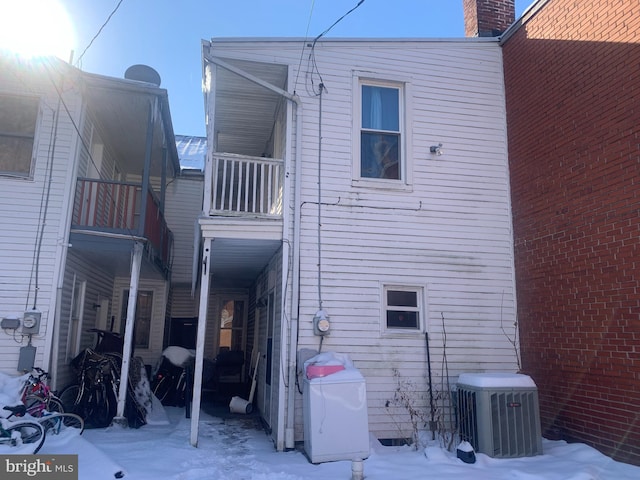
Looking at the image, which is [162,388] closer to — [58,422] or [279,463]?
[58,422]

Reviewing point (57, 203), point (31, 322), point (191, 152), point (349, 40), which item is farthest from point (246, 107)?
point (191, 152)

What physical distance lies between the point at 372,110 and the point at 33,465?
669 cm

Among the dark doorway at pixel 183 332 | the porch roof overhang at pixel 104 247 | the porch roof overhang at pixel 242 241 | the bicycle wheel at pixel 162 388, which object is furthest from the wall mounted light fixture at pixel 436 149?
the dark doorway at pixel 183 332

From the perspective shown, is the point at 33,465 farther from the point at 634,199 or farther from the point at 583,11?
the point at 583,11

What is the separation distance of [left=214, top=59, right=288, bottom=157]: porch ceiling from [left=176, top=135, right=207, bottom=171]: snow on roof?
458cm

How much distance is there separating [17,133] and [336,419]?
727 centimetres

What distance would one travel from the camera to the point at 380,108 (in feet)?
27.6

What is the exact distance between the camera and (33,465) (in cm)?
530

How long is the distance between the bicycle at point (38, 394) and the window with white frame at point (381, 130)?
567 cm

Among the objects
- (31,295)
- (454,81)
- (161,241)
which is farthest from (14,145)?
(454,81)

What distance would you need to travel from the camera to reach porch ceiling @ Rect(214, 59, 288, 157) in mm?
8242

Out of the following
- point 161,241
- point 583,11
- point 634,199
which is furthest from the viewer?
point 161,241

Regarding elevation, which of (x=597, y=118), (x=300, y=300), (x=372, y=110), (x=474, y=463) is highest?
(x=372, y=110)

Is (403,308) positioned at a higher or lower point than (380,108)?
lower
